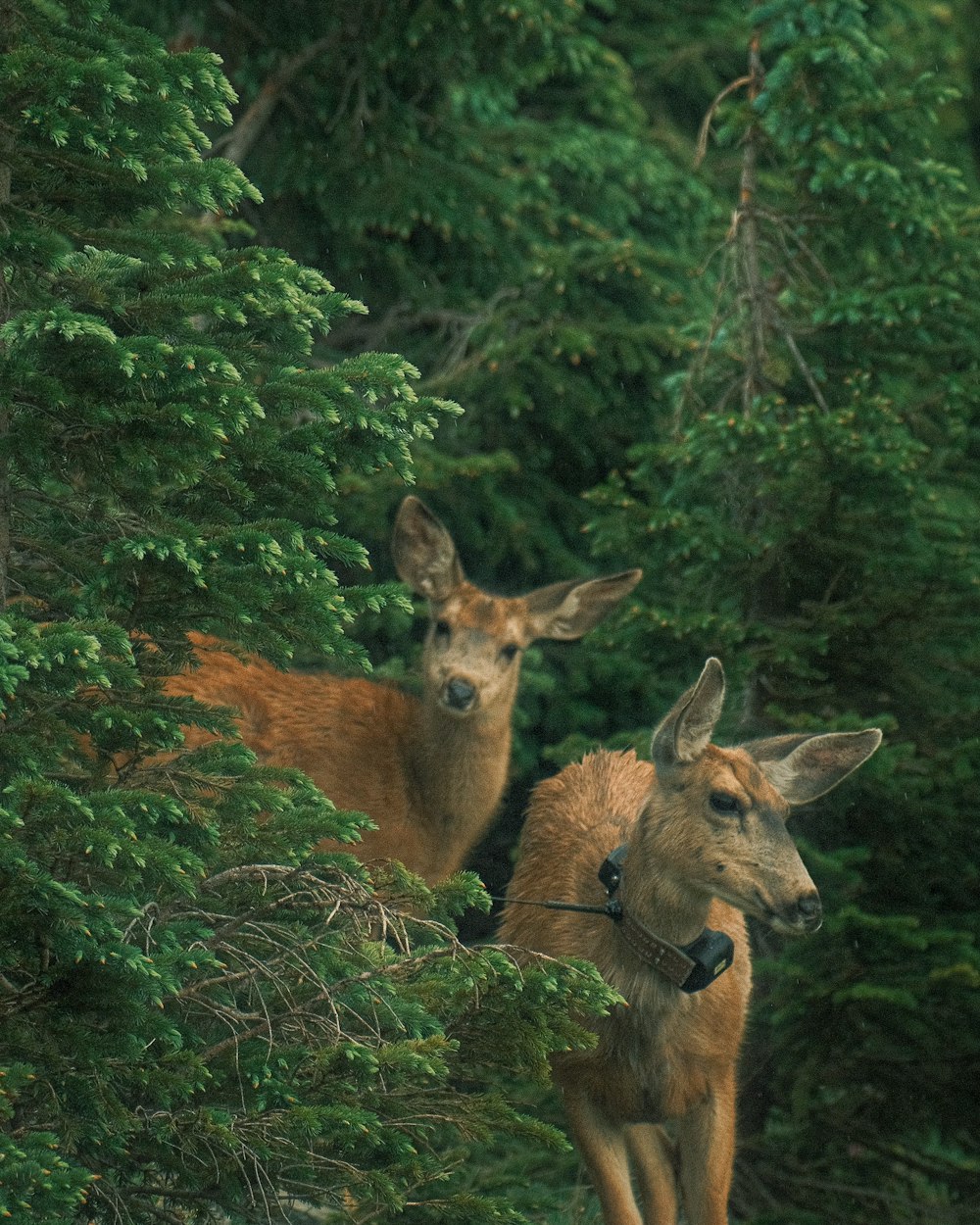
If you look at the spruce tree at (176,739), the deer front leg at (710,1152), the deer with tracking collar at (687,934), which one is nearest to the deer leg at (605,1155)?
the deer with tracking collar at (687,934)

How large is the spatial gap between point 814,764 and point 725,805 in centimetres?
39

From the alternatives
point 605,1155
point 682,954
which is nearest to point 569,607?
point 682,954

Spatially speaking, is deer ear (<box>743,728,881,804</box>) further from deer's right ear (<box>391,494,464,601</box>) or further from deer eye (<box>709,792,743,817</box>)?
deer's right ear (<box>391,494,464,601</box>)

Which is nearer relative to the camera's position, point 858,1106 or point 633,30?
point 858,1106

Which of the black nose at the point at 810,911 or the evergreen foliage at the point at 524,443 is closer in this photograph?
the evergreen foliage at the point at 524,443

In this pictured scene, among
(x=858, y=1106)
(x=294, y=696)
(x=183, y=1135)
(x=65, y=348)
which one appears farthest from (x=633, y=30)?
(x=183, y=1135)

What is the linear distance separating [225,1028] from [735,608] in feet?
14.4

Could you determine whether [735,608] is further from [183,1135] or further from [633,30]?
[633,30]

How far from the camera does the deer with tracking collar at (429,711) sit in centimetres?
817

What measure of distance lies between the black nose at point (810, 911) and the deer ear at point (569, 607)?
305 centimetres

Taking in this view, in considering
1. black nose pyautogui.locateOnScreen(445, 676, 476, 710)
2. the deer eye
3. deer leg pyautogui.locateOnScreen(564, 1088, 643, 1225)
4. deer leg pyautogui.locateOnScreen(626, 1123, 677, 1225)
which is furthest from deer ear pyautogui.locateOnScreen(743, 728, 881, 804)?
black nose pyautogui.locateOnScreen(445, 676, 476, 710)

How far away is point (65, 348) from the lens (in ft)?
15.9

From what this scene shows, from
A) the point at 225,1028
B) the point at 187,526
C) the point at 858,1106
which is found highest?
the point at 187,526

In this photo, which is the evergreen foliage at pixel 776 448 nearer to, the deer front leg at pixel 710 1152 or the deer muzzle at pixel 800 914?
the deer front leg at pixel 710 1152
